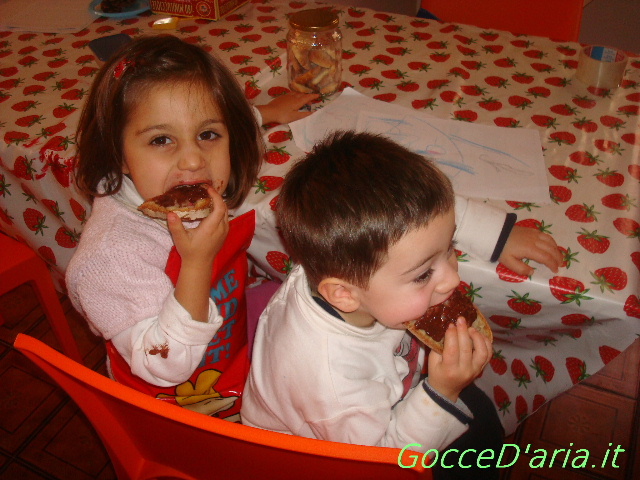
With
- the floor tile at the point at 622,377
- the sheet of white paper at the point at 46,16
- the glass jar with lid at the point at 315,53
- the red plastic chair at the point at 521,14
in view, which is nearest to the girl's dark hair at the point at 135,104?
the glass jar with lid at the point at 315,53

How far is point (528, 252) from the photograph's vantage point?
85 centimetres

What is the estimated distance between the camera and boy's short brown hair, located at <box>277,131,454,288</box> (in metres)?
0.76

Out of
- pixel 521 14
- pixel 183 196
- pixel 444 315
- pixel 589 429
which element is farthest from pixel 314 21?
pixel 589 429

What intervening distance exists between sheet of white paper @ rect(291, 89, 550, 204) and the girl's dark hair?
0.14 meters

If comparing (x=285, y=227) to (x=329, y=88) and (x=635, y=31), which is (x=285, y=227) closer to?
(x=329, y=88)

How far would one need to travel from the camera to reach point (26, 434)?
1595 millimetres

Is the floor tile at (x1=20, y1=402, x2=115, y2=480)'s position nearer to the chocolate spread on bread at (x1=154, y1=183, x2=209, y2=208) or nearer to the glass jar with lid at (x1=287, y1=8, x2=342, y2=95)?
the chocolate spread on bread at (x1=154, y1=183, x2=209, y2=208)

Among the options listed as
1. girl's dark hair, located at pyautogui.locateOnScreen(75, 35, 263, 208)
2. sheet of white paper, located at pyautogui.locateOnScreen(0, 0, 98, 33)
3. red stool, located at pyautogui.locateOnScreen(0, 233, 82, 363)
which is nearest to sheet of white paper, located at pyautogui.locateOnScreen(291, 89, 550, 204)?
girl's dark hair, located at pyautogui.locateOnScreen(75, 35, 263, 208)

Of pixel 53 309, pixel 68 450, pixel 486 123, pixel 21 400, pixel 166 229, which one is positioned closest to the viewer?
pixel 166 229

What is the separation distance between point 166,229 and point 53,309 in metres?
0.62

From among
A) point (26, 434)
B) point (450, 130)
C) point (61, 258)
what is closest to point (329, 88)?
point (450, 130)

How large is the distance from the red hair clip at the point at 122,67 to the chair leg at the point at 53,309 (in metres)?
0.61

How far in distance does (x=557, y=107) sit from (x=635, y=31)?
3.09 m

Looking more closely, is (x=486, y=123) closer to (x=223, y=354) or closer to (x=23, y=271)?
(x=223, y=354)
